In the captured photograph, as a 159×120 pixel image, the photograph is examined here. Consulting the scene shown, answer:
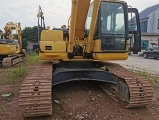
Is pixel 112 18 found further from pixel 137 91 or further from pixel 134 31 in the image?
pixel 137 91

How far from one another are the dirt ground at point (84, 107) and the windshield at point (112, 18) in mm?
1799

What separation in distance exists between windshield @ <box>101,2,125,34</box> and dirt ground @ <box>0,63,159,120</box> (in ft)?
5.90

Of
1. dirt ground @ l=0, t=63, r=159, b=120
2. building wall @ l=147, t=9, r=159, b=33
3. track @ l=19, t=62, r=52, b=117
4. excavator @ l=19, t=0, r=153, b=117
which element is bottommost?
dirt ground @ l=0, t=63, r=159, b=120

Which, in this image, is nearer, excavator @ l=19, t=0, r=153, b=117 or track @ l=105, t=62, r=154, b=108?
track @ l=105, t=62, r=154, b=108

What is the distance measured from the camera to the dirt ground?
4809 millimetres

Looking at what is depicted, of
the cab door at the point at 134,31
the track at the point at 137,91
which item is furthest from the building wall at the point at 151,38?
the track at the point at 137,91

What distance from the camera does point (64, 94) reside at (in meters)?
6.34

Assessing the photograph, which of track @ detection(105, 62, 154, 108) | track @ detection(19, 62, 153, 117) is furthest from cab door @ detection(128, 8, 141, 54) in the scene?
track @ detection(105, 62, 154, 108)

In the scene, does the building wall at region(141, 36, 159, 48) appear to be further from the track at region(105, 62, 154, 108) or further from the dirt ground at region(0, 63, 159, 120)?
the track at region(105, 62, 154, 108)

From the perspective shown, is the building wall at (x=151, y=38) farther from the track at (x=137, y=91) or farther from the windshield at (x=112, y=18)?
the track at (x=137, y=91)

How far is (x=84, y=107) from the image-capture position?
5301 millimetres

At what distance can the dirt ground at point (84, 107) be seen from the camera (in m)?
4.81

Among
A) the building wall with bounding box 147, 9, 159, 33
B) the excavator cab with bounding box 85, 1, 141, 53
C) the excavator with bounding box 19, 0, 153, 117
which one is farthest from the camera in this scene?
the building wall with bounding box 147, 9, 159, 33

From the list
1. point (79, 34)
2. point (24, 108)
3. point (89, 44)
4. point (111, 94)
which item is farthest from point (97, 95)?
point (24, 108)
